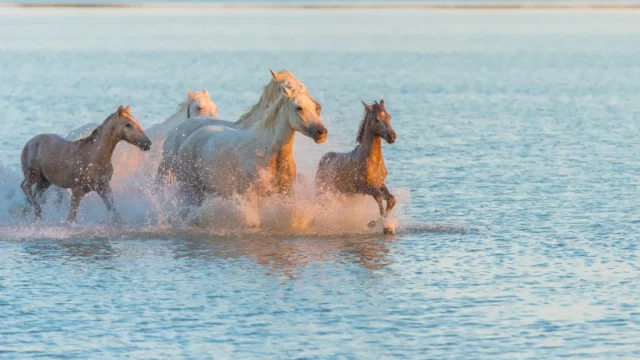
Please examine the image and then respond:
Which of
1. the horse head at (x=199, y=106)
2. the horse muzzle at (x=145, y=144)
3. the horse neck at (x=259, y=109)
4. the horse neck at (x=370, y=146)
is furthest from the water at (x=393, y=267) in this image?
the horse head at (x=199, y=106)

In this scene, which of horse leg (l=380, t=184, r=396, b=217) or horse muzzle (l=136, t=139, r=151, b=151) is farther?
horse leg (l=380, t=184, r=396, b=217)

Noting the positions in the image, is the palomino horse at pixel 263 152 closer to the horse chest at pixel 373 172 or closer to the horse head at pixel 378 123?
the horse head at pixel 378 123

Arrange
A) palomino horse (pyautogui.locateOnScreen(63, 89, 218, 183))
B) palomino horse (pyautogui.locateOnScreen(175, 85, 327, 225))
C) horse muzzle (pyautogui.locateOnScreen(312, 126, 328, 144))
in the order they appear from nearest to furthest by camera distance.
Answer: horse muzzle (pyautogui.locateOnScreen(312, 126, 328, 144)), palomino horse (pyautogui.locateOnScreen(175, 85, 327, 225)), palomino horse (pyautogui.locateOnScreen(63, 89, 218, 183))

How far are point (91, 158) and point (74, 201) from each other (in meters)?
0.50

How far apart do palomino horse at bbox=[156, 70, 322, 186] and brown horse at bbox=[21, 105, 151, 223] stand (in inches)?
39.8

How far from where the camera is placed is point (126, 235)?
1416 centimetres

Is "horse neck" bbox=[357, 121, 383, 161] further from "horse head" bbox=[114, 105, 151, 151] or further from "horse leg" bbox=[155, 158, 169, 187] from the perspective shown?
"horse leg" bbox=[155, 158, 169, 187]

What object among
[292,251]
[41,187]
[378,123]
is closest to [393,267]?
[292,251]

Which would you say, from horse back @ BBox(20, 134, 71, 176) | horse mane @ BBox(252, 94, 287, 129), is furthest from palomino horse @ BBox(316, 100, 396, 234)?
horse back @ BBox(20, 134, 71, 176)

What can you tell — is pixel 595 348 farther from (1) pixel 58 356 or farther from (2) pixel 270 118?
(2) pixel 270 118

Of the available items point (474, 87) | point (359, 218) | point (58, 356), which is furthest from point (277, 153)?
point (474, 87)

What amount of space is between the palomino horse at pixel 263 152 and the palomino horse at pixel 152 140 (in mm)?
2714

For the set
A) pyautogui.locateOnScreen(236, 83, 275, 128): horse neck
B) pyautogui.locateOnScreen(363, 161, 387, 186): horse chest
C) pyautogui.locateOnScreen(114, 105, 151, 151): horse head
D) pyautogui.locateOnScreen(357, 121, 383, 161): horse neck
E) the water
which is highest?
pyautogui.locateOnScreen(236, 83, 275, 128): horse neck

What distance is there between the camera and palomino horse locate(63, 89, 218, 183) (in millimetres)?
16953
